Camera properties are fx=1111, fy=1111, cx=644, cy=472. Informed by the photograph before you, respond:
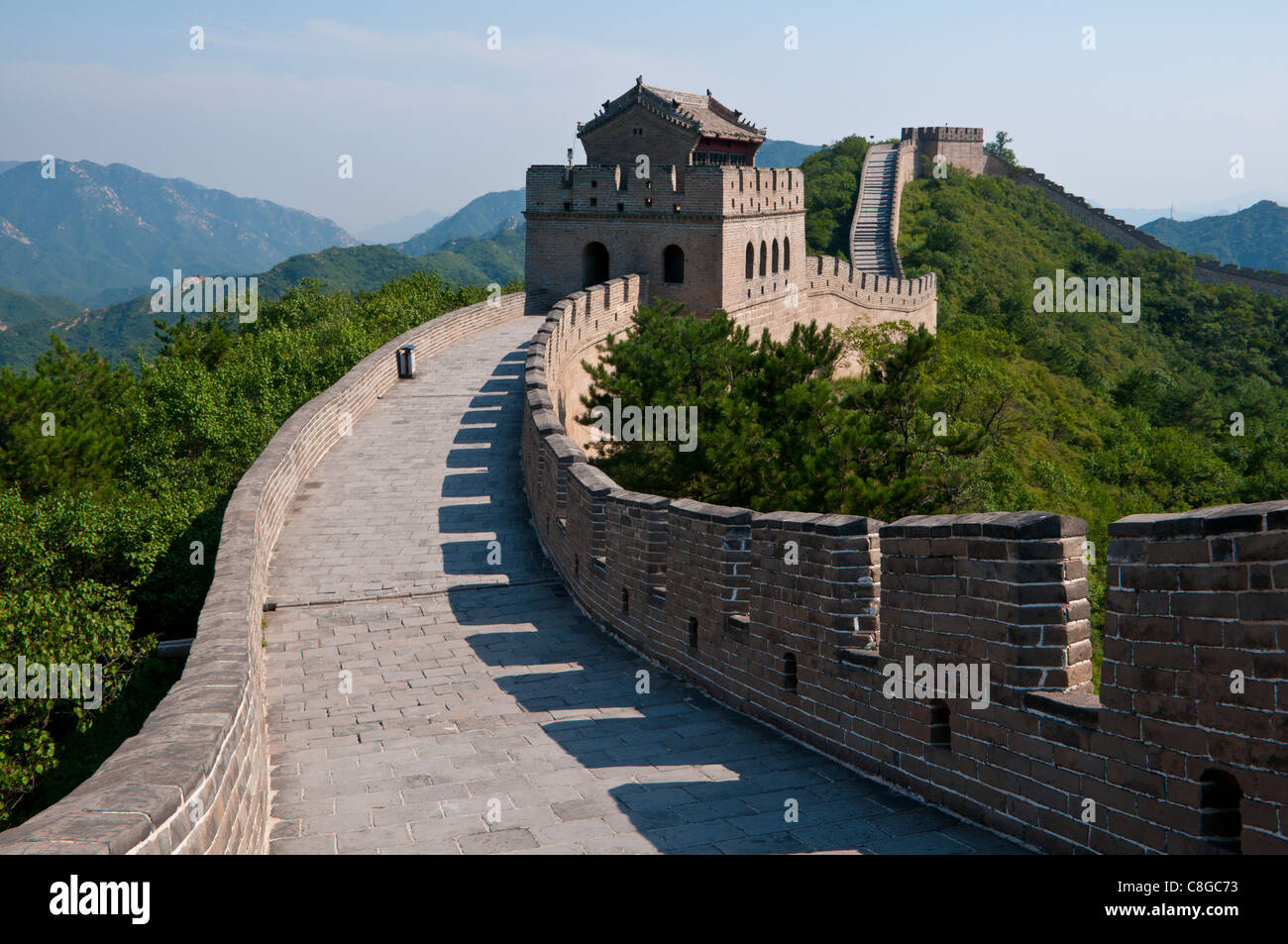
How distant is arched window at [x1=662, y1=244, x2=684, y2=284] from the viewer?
950 inches

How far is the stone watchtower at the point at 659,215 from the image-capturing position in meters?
23.7

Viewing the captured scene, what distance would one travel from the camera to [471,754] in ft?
20.2

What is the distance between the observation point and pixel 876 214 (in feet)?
173

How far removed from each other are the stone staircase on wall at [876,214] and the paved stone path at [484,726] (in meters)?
37.2

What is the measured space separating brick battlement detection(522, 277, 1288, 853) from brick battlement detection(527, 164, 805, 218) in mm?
17057

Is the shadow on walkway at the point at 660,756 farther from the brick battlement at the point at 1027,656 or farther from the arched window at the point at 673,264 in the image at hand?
the arched window at the point at 673,264

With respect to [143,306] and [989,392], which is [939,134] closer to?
[989,392]

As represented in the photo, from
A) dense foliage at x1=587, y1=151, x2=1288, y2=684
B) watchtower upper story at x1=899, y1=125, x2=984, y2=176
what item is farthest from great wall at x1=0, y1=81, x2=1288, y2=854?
watchtower upper story at x1=899, y1=125, x2=984, y2=176

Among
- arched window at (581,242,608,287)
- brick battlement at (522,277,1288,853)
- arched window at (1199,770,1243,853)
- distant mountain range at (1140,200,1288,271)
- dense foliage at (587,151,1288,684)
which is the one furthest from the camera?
distant mountain range at (1140,200,1288,271)

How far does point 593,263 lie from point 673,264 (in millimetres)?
2073

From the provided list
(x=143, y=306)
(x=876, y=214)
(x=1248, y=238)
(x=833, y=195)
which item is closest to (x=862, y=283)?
(x=876, y=214)

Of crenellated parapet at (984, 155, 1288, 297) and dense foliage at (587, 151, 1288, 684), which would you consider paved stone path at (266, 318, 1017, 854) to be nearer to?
dense foliage at (587, 151, 1288, 684)

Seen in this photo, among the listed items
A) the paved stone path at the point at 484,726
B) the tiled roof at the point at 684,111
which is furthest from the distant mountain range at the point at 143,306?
the paved stone path at the point at 484,726

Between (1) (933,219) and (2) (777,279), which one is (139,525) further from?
(1) (933,219)
